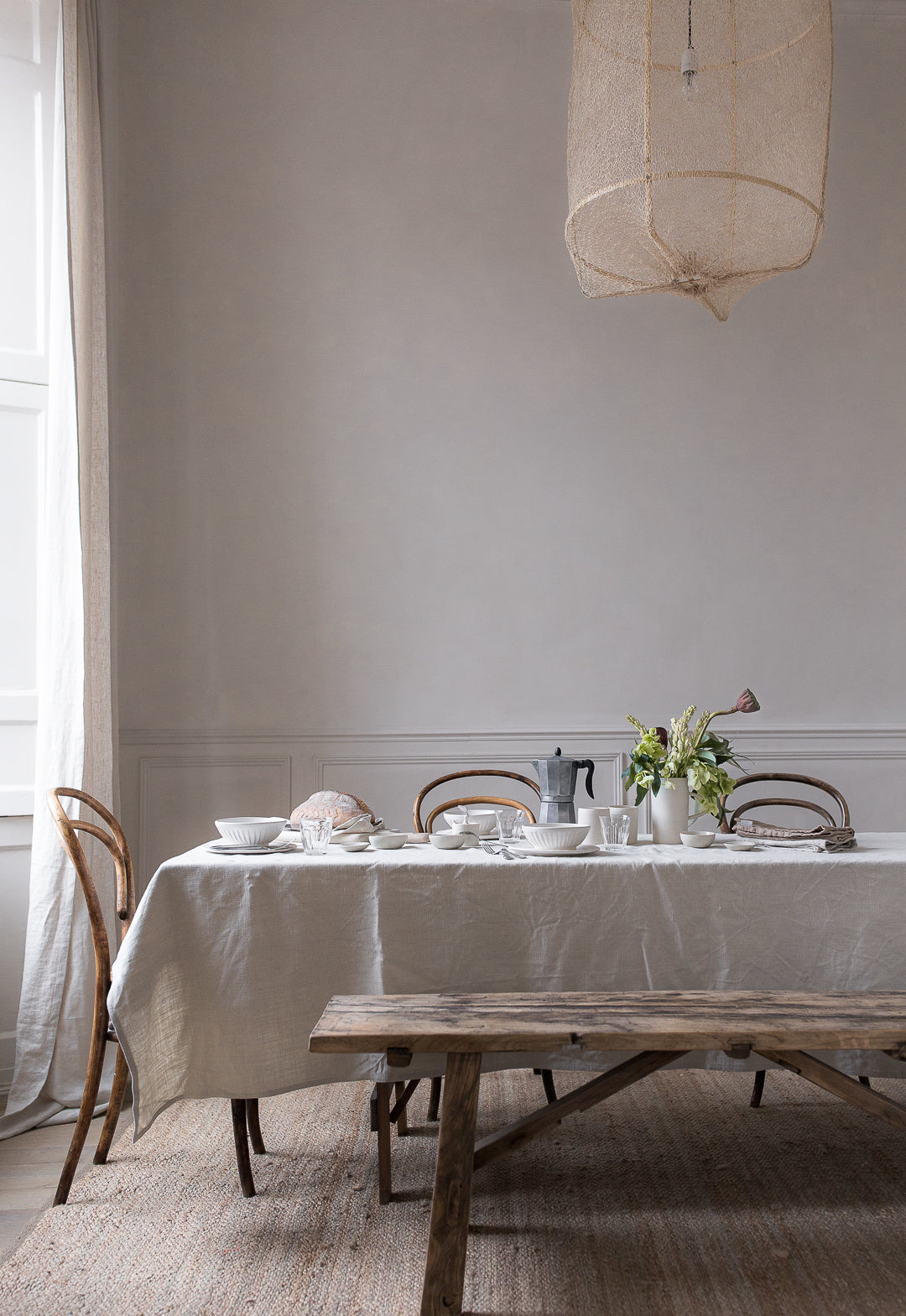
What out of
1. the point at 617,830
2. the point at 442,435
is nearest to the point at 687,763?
the point at 617,830

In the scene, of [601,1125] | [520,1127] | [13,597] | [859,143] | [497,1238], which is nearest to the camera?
[520,1127]

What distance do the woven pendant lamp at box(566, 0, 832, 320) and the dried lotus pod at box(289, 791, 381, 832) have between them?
1463mm

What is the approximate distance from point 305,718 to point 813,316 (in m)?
2.62

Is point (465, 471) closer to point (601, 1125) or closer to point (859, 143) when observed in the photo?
point (859, 143)

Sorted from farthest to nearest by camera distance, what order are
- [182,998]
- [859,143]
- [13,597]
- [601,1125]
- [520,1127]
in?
[859,143] < [13,597] < [601,1125] < [182,998] < [520,1127]

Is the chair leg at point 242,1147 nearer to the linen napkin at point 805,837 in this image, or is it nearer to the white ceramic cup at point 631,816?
the white ceramic cup at point 631,816

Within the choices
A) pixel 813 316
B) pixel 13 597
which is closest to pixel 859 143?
pixel 813 316

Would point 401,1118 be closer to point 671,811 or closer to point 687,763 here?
point 671,811

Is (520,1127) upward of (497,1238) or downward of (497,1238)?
upward

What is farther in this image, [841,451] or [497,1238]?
[841,451]

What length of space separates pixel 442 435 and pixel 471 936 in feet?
7.61

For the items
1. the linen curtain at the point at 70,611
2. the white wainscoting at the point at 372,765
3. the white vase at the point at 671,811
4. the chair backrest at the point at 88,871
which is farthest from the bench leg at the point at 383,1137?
the white wainscoting at the point at 372,765

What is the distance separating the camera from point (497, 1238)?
6.04 feet

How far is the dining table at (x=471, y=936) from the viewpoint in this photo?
1.97 metres
